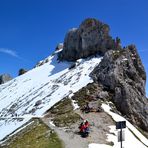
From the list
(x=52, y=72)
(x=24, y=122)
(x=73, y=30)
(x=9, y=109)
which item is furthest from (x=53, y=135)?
(x=73, y=30)

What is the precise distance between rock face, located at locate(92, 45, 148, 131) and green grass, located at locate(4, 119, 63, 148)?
17.9 m

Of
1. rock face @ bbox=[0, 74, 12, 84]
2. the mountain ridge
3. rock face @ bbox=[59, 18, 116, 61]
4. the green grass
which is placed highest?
rock face @ bbox=[0, 74, 12, 84]

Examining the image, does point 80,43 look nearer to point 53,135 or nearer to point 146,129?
point 146,129

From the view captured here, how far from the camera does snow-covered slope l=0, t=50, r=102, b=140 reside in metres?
69.6

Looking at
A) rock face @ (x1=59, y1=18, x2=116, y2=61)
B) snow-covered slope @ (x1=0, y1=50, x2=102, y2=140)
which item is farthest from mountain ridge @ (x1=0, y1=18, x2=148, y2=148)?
rock face @ (x1=59, y1=18, x2=116, y2=61)

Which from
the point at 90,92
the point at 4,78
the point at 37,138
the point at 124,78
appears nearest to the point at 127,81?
→ the point at 124,78

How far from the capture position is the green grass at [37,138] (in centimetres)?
4247

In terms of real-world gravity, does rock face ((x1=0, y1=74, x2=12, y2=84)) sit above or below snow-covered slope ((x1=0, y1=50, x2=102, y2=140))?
above

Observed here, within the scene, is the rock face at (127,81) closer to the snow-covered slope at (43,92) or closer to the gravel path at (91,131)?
the snow-covered slope at (43,92)

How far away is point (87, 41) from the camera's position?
102062 mm

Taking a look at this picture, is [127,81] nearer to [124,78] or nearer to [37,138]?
[124,78]

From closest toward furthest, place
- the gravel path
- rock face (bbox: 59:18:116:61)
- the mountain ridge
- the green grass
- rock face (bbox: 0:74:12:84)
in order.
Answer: the green grass → the gravel path → the mountain ridge → rock face (bbox: 59:18:116:61) → rock face (bbox: 0:74:12:84)

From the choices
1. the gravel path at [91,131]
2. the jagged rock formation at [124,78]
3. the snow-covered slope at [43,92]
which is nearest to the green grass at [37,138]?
the gravel path at [91,131]

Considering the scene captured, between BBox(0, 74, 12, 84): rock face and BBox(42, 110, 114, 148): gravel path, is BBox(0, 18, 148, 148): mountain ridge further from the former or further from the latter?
BBox(0, 74, 12, 84): rock face
